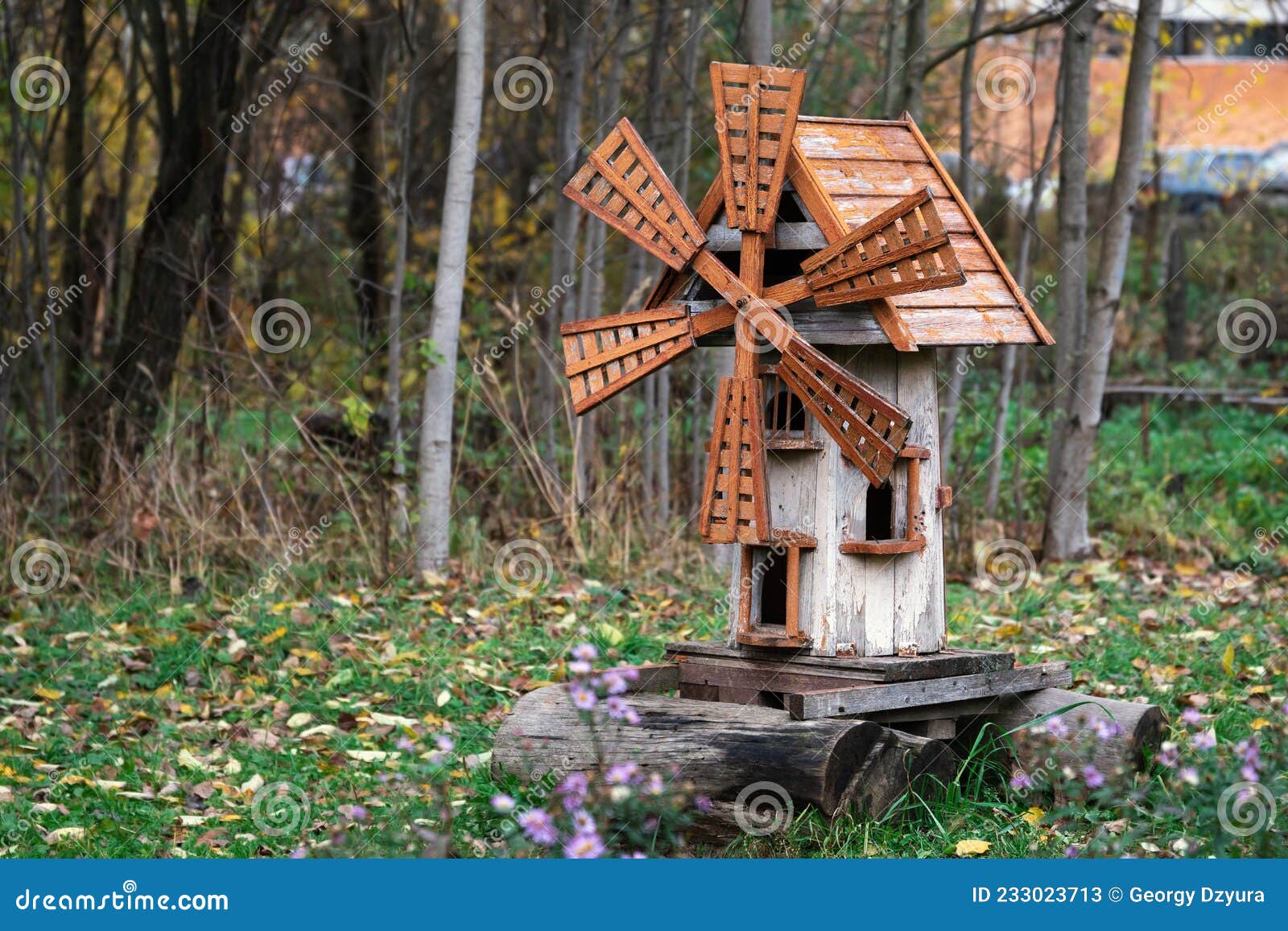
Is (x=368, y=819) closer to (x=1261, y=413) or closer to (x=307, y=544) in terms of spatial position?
(x=307, y=544)

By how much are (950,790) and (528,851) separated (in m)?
1.77

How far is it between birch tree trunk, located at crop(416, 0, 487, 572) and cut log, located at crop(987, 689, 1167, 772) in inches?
178

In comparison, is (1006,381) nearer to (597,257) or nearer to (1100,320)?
(1100,320)

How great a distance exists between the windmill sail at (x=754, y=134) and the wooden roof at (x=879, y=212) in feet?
0.65

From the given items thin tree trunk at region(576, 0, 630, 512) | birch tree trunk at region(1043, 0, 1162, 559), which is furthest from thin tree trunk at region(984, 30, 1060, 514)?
thin tree trunk at region(576, 0, 630, 512)

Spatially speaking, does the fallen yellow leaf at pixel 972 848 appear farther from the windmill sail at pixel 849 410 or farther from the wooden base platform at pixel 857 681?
the windmill sail at pixel 849 410

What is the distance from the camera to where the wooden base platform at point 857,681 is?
17.8 feet

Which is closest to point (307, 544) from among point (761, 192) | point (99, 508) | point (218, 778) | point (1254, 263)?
point (99, 508)

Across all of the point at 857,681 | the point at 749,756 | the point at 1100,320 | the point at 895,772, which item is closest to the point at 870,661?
the point at 857,681

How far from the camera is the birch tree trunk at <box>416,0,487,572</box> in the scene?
932cm

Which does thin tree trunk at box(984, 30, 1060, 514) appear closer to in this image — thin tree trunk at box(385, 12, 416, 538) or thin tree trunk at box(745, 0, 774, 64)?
thin tree trunk at box(745, 0, 774, 64)

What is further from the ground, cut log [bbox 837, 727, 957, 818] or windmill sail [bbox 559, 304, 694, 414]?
windmill sail [bbox 559, 304, 694, 414]

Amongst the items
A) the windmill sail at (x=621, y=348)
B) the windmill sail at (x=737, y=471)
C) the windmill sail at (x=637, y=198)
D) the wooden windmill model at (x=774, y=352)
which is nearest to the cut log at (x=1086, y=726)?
the wooden windmill model at (x=774, y=352)

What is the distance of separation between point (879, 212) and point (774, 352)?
0.72m
